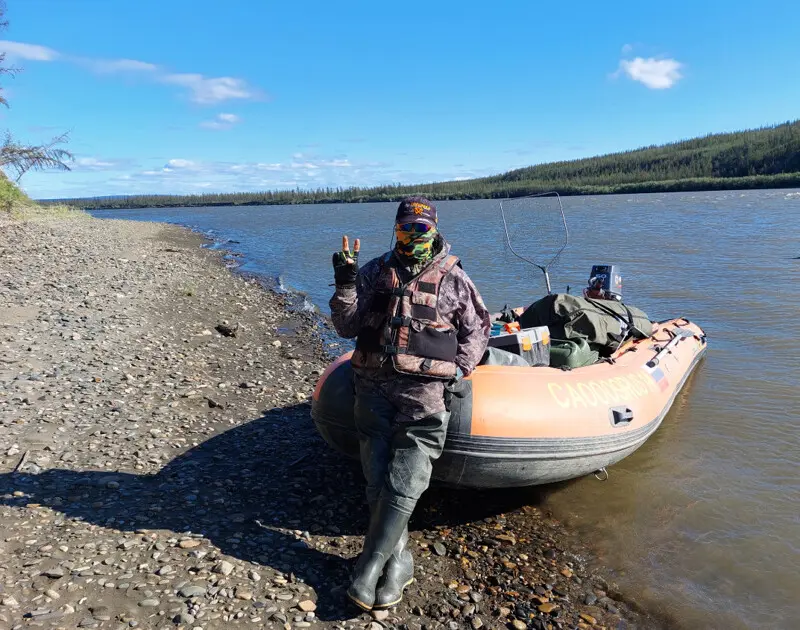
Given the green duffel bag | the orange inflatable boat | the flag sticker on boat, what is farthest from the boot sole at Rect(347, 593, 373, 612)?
the flag sticker on boat

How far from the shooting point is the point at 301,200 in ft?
496

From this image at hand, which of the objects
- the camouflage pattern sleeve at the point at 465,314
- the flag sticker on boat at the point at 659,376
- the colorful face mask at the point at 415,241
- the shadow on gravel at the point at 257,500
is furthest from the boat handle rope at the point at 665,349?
the colorful face mask at the point at 415,241

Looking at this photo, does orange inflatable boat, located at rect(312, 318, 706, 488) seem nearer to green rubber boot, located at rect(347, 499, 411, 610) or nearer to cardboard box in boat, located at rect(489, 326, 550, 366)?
cardboard box in boat, located at rect(489, 326, 550, 366)

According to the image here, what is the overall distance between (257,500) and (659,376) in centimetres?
466

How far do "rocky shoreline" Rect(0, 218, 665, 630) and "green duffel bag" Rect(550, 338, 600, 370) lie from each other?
4.95ft

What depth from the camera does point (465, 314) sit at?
3.62 metres

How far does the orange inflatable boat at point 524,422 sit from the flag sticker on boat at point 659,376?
65 cm

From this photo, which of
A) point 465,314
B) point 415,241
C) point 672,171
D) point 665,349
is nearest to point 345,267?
point 415,241

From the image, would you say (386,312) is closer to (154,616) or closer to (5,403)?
(154,616)

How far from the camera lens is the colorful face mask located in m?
3.49

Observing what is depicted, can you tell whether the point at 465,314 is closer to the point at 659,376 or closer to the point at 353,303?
the point at 353,303

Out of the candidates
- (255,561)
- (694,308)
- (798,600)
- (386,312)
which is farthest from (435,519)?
(694,308)

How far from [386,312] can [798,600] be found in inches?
141

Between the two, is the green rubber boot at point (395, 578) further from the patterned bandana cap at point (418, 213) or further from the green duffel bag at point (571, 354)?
the green duffel bag at point (571, 354)
